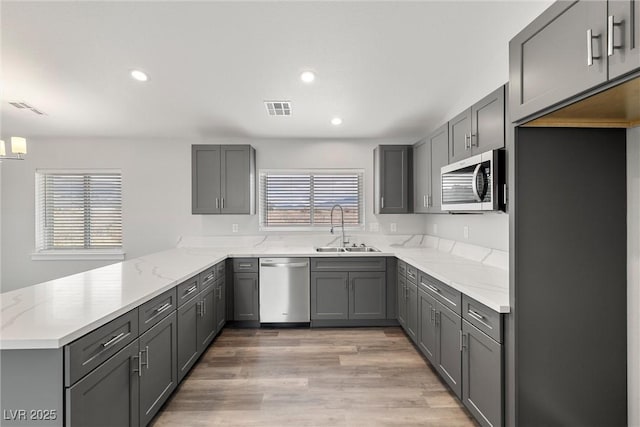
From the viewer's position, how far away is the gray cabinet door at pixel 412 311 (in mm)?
3203

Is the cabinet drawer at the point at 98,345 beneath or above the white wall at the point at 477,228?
beneath

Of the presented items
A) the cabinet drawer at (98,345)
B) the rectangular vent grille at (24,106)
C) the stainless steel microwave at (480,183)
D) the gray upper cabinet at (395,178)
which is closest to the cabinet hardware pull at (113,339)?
the cabinet drawer at (98,345)

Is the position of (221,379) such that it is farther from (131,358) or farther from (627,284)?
(627,284)

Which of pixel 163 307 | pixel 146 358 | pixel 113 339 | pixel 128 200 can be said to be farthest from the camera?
pixel 128 200

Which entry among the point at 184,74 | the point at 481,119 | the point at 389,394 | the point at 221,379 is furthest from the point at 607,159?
the point at 184,74

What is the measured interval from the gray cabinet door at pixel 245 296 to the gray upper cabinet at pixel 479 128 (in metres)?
2.58

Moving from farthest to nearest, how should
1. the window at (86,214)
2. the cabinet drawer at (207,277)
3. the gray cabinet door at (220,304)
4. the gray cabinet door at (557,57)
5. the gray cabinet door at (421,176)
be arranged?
the window at (86,214) < the gray cabinet door at (421,176) < the gray cabinet door at (220,304) < the cabinet drawer at (207,277) < the gray cabinet door at (557,57)

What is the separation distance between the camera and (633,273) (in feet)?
5.35

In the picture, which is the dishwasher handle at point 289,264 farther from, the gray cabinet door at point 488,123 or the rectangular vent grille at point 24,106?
the rectangular vent grille at point 24,106

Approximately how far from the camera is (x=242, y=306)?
154 inches

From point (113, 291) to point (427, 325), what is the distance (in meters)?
2.42

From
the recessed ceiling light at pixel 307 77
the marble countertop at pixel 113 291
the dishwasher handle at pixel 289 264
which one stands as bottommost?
the dishwasher handle at pixel 289 264

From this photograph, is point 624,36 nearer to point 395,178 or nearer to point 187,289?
point 187,289

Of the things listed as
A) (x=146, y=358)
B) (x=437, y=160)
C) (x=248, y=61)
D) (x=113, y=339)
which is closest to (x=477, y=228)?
(x=437, y=160)
